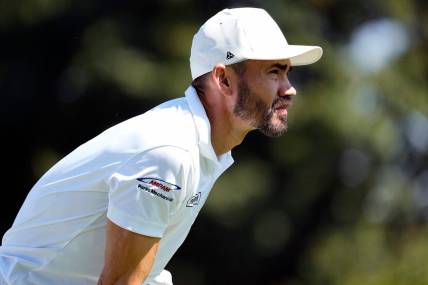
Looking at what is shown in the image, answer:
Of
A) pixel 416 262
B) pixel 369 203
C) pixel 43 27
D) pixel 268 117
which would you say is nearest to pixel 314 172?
pixel 369 203

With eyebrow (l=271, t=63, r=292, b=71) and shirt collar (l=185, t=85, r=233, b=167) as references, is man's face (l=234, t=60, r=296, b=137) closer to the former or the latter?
eyebrow (l=271, t=63, r=292, b=71)

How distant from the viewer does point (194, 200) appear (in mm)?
4875

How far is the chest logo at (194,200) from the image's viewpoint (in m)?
4.82

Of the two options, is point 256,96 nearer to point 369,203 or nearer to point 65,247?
point 65,247

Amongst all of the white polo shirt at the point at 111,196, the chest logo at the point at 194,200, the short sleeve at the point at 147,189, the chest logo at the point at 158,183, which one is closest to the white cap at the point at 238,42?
the white polo shirt at the point at 111,196

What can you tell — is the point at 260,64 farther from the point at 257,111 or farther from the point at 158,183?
the point at 158,183

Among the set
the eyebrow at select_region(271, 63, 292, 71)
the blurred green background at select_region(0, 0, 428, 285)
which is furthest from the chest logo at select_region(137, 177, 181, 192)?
the blurred green background at select_region(0, 0, 428, 285)

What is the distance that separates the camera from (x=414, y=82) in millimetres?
17297

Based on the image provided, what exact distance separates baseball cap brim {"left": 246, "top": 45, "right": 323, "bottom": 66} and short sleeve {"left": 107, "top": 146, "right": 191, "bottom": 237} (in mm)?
775

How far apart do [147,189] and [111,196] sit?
0.15 meters

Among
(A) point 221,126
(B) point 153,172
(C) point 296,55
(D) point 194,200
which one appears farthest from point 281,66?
(B) point 153,172

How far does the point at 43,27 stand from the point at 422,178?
5672 mm

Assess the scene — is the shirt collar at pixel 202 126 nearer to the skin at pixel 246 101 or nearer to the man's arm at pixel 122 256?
the skin at pixel 246 101

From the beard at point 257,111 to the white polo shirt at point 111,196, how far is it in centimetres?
24
